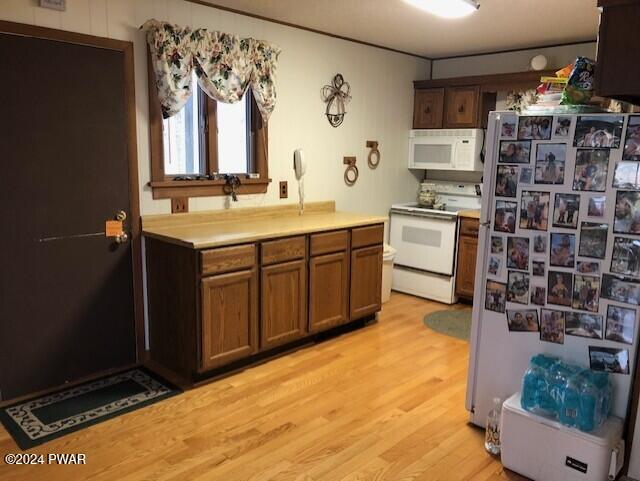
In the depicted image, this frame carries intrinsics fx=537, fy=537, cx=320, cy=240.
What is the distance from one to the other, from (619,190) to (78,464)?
8.47 ft

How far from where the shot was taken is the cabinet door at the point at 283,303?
340cm

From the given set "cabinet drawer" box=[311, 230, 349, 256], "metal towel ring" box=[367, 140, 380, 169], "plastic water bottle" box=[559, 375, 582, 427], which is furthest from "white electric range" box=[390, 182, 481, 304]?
"plastic water bottle" box=[559, 375, 582, 427]

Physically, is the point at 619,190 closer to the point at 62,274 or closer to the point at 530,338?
the point at 530,338

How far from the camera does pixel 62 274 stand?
3.02 metres

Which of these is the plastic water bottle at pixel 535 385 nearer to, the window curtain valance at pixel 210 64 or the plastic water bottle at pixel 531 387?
the plastic water bottle at pixel 531 387

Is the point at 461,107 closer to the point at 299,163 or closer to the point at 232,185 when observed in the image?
the point at 299,163

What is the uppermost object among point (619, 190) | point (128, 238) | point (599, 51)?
point (599, 51)

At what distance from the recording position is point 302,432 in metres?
Result: 2.69

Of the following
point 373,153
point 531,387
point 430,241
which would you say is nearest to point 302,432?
point 531,387

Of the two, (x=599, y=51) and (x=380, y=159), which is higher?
(x=599, y=51)

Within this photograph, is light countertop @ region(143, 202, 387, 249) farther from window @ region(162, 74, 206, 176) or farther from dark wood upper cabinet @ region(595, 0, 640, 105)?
dark wood upper cabinet @ region(595, 0, 640, 105)

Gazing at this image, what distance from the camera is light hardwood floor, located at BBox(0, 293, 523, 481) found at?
236 cm

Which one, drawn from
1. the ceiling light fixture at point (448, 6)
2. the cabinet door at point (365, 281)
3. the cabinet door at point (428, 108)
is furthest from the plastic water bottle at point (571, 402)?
the cabinet door at point (428, 108)

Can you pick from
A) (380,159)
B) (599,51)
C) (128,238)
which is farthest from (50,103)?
(380,159)
